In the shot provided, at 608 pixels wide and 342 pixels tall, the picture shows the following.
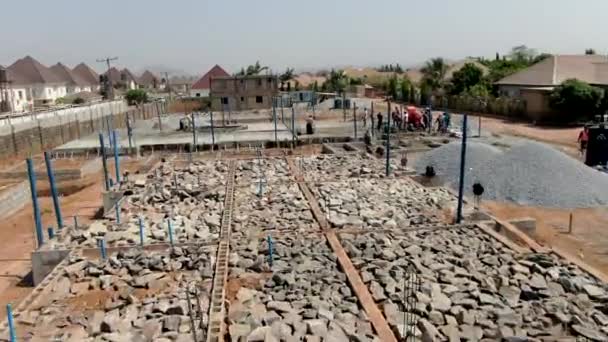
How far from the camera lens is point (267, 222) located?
1116cm

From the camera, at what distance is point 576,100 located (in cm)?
2667

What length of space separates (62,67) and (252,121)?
4187 centimetres

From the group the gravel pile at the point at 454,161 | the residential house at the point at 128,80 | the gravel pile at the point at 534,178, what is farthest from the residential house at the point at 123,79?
the gravel pile at the point at 534,178

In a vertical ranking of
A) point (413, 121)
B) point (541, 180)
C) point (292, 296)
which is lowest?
point (292, 296)

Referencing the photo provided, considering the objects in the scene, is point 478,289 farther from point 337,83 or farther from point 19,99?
point 337,83

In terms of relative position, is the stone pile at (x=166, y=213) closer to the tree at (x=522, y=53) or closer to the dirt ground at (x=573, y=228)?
the dirt ground at (x=573, y=228)

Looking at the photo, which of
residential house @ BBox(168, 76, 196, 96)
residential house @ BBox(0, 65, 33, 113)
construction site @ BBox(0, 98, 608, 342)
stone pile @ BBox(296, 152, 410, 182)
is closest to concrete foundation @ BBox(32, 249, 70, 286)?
construction site @ BBox(0, 98, 608, 342)

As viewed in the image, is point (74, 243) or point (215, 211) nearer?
point (74, 243)

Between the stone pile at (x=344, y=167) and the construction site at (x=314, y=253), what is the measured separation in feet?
0.33

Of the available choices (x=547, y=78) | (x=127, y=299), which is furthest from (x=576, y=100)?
(x=127, y=299)

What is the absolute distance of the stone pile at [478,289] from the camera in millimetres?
6445

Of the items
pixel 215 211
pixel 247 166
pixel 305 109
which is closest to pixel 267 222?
pixel 215 211

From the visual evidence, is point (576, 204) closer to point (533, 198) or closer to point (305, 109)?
point (533, 198)

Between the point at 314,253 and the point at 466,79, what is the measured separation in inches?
1371
